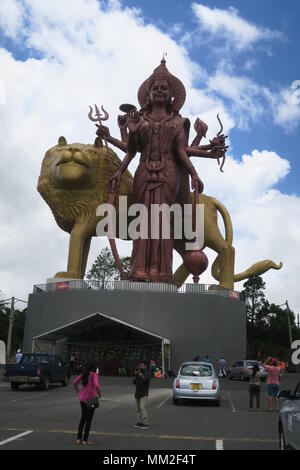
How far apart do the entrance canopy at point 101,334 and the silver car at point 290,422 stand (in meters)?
21.7

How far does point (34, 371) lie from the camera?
780 inches

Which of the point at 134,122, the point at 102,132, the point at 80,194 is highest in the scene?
the point at 134,122

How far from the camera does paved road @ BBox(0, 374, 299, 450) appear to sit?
8797 mm

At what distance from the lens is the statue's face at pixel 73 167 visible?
3384cm

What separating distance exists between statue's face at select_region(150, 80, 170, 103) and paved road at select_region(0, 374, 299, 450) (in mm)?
23778

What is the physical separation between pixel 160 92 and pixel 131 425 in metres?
29.0

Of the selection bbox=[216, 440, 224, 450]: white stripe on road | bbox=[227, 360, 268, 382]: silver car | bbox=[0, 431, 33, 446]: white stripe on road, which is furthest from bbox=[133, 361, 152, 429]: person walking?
bbox=[227, 360, 268, 382]: silver car

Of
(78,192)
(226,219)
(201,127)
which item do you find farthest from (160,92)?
(226,219)

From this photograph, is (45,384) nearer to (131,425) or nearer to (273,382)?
(273,382)

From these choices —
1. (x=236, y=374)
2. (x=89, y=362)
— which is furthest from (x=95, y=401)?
(x=236, y=374)

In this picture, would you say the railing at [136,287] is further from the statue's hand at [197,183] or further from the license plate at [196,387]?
the license plate at [196,387]

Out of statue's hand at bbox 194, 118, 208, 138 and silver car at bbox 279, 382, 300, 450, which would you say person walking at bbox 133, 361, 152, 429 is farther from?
Answer: statue's hand at bbox 194, 118, 208, 138
